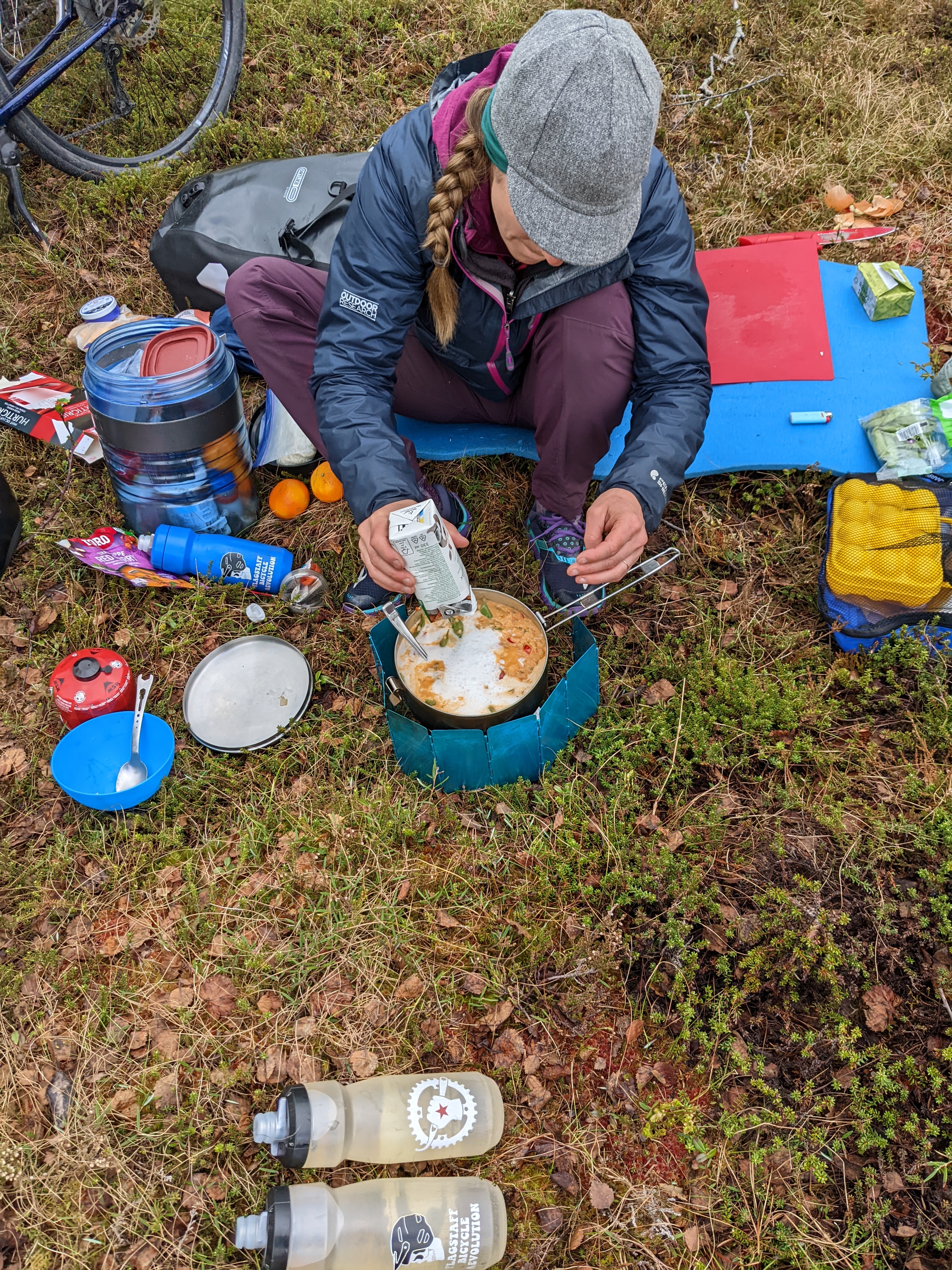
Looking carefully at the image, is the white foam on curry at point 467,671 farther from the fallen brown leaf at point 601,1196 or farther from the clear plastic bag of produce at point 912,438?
the clear plastic bag of produce at point 912,438

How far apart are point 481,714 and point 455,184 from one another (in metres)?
1.35

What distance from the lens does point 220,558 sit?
116 inches

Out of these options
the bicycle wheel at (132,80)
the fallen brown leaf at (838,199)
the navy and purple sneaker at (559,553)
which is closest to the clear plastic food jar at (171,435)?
the navy and purple sneaker at (559,553)

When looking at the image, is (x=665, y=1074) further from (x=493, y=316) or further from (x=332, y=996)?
(x=493, y=316)

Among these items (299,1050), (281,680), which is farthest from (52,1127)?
(281,680)

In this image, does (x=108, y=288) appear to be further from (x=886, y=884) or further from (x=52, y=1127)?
(x=886, y=884)

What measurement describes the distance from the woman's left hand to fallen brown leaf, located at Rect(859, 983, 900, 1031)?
1257 millimetres

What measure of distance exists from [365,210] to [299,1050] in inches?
87.1

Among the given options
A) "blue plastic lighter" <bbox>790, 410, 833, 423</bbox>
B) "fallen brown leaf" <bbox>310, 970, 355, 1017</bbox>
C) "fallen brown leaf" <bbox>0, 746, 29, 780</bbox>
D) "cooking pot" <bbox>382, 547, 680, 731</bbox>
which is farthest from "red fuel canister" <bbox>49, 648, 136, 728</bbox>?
"blue plastic lighter" <bbox>790, 410, 833, 423</bbox>

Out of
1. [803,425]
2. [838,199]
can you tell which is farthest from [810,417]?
[838,199]

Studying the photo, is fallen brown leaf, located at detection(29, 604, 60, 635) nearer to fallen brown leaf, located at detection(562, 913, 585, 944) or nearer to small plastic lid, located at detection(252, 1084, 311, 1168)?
small plastic lid, located at detection(252, 1084, 311, 1168)

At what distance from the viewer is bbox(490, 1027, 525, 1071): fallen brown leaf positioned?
84.5 inches

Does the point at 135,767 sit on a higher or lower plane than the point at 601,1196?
higher

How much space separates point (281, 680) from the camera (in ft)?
9.20
